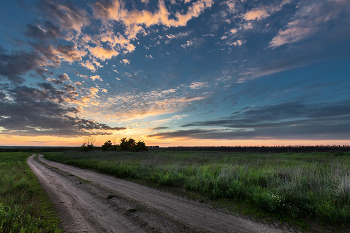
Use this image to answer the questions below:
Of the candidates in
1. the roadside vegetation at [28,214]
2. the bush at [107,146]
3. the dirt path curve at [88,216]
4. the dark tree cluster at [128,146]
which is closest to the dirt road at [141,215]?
the dirt path curve at [88,216]

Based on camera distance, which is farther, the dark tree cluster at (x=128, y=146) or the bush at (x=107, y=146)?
the bush at (x=107, y=146)

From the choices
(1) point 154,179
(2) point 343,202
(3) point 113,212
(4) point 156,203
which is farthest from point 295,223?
(1) point 154,179

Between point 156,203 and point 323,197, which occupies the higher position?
point 323,197

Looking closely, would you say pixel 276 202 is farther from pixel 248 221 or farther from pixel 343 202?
pixel 343 202

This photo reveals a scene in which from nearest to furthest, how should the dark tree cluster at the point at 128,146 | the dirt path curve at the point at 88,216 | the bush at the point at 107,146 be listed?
1. the dirt path curve at the point at 88,216
2. the dark tree cluster at the point at 128,146
3. the bush at the point at 107,146

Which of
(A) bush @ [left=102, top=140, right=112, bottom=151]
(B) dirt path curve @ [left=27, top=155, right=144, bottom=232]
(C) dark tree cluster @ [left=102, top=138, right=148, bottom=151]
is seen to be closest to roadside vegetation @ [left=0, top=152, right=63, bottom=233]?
(B) dirt path curve @ [left=27, top=155, right=144, bottom=232]

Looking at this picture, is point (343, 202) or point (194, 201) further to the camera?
point (194, 201)

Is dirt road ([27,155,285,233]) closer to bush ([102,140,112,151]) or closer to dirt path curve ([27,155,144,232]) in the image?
dirt path curve ([27,155,144,232])

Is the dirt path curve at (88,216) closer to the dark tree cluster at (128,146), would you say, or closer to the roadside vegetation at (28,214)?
the roadside vegetation at (28,214)

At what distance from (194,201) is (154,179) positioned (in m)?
4.28

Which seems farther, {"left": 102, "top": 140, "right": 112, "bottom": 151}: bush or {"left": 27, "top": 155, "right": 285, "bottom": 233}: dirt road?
{"left": 102, "top": 140, "right": 112, "bottom": 151}: bush

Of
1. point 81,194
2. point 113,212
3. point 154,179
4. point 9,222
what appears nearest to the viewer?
point 9,222

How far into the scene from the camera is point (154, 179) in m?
10.6

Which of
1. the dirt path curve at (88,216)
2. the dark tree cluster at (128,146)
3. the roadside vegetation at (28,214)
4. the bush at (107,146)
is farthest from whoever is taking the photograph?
the bush at (107,146)
